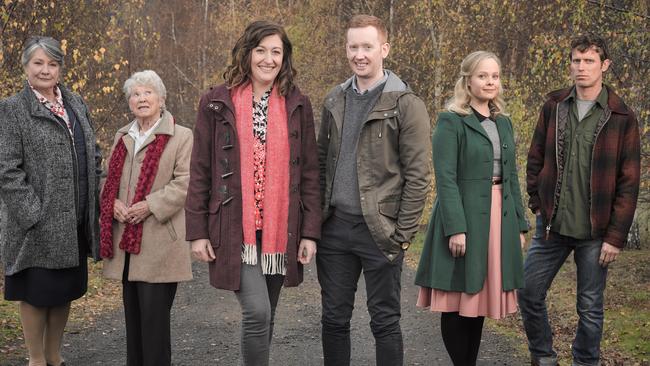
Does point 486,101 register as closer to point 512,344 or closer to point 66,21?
point 512,344

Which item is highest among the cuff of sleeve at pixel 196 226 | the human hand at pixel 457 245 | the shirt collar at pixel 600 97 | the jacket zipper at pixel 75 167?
the shirt collar at pixel 600 97

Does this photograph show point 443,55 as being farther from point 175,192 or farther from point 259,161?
point 259,161

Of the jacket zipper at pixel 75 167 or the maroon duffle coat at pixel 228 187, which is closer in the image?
the maroon duffle coat at pixel 228 187

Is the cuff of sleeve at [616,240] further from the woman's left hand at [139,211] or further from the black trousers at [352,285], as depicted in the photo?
the woman's left hand at [139,211]

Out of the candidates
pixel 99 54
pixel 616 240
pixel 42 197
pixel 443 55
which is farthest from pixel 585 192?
pixel 443 55

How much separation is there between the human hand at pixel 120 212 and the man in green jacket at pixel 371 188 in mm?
1368

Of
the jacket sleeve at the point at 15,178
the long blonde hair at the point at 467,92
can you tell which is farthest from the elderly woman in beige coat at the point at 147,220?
the long blonde hair at the point at 467,92

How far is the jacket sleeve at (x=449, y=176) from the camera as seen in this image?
504 centimetres

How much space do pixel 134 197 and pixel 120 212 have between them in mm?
137

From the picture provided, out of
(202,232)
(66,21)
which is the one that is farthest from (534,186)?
(66,21)

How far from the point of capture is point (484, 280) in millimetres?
5160

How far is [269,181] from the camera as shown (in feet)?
15.3

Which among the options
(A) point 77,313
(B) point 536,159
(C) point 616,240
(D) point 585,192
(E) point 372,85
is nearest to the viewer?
(E) point 372,85

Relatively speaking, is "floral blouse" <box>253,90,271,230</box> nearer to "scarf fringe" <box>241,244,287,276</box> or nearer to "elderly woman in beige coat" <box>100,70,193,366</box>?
"scarf fringe" <box>241,244,287,276</box>
